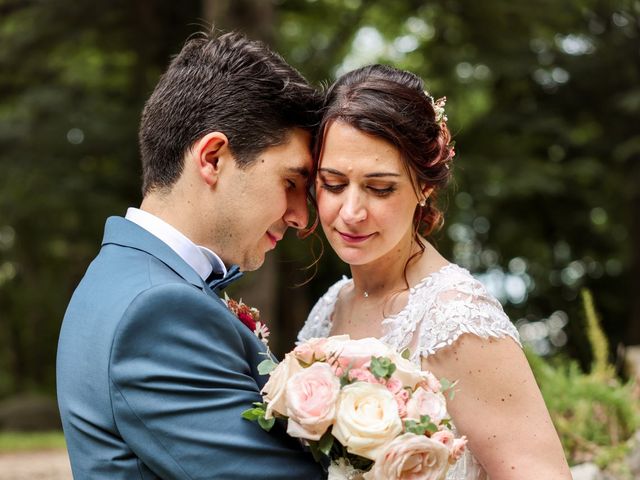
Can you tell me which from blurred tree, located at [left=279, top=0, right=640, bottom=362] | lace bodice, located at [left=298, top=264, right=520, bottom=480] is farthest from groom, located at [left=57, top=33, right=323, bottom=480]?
blurred tree, located at [left=279, top=0, right=640, bottom=362]

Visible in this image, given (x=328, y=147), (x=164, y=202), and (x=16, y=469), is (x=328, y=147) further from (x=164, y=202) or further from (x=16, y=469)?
(x=16, y=469)

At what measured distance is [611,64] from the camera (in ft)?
45.2

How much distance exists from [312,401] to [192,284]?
0.49 metres

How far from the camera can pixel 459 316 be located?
9.09 feet

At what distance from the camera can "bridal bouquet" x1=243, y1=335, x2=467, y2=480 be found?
7.06 feet

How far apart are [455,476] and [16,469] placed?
767 cm

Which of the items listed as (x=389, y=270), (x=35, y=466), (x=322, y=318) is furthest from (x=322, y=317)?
(x=35, y=466)

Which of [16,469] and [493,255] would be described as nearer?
[16,469]

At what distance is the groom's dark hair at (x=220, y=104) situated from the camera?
8.82ft


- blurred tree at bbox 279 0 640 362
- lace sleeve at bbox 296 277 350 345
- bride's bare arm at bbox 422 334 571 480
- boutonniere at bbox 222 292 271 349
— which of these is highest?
boutonniere at bbox 222 292 271 349

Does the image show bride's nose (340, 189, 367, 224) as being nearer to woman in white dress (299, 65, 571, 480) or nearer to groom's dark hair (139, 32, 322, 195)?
woman in white dress (299, 65, 571, 480)

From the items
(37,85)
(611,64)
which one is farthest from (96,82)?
(611,64)

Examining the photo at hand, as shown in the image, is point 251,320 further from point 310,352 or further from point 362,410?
point 362,410

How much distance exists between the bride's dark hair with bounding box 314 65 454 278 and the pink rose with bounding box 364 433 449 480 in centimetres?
107
